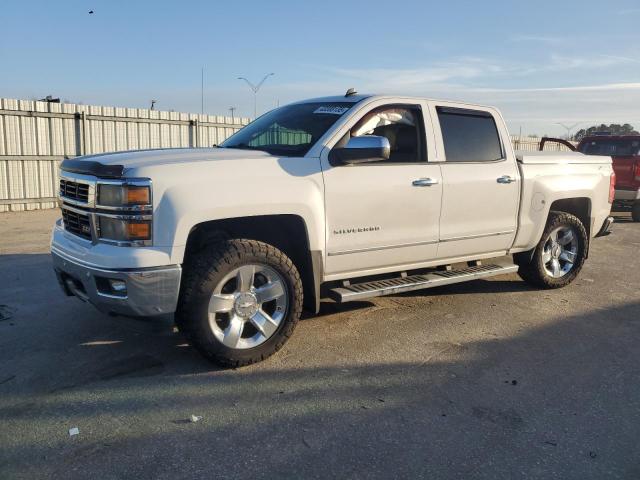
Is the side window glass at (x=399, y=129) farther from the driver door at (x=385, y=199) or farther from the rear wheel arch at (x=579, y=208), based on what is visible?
the rear wheel arch at (x=579, y=208)

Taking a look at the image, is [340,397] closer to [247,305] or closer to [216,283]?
[247,305]

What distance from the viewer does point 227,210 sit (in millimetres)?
3832

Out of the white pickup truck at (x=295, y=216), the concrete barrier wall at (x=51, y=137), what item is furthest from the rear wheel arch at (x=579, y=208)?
the concrete barrier wall at (x=51, y=137)

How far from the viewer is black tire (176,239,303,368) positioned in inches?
149

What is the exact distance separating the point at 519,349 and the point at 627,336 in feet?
3.74

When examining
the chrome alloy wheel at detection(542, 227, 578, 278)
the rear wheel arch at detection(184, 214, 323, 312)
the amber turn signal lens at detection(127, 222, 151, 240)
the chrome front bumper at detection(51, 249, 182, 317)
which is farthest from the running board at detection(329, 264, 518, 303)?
the amber turn signal lens at detection(127, 222, 151, 240)

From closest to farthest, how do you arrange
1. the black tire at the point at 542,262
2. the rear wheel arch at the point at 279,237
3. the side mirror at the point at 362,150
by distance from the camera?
the rear wheel arch at the point at 279,237 → the side mirror at the point at 362,150 → the black tire at the point at 542,262

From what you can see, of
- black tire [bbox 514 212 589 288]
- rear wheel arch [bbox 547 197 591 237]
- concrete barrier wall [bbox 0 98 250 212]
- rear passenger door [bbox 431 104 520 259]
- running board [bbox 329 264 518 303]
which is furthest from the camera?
concrete barrier wall [bbox 0 98 250 212]

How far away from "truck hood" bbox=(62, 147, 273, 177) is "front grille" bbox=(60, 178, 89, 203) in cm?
10

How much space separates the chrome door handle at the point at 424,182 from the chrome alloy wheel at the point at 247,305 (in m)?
1.48

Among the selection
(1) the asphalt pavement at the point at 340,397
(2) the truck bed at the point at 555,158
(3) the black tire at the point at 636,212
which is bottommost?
(1) the asphalt pavement at the point at 340,397

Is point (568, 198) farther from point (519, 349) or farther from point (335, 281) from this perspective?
point (335, 281)

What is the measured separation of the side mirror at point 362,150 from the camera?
4234mm

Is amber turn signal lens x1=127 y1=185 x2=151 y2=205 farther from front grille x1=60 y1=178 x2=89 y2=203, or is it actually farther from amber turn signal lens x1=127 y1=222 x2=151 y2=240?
front grille x1=60 y1=178 x2=89 y2=203
